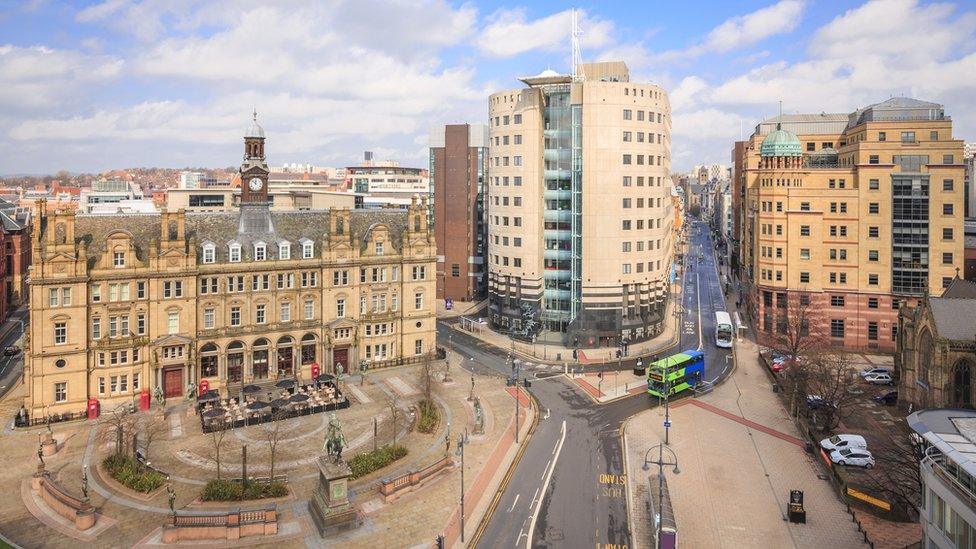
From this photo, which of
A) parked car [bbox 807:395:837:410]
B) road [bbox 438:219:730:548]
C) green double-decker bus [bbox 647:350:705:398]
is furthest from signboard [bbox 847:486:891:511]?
green double-decker bus [bbox 647:350:705:398]

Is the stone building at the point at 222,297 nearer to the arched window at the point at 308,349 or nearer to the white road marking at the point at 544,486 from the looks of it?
the arched window at the point at 308,349

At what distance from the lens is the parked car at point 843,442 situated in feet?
182

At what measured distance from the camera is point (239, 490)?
4800cm

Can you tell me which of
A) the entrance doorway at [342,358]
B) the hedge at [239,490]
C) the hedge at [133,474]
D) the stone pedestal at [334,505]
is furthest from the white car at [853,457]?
the hedge at [133,474]

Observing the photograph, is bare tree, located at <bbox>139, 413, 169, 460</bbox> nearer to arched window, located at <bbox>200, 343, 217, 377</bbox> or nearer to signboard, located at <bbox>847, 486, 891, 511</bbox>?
arched window, located at <bbox>200, 343, 217, 377</bbox>

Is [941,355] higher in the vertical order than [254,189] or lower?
lower

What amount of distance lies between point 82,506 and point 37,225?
3336 cm

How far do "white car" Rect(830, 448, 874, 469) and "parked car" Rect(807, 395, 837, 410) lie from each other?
24.6ft

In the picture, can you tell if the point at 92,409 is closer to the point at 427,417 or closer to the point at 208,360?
the point at 208,360

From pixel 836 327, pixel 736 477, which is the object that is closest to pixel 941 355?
pixel 736 477

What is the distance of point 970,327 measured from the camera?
198 ft

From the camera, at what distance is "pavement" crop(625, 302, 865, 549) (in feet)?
143

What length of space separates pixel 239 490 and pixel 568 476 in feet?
84.0

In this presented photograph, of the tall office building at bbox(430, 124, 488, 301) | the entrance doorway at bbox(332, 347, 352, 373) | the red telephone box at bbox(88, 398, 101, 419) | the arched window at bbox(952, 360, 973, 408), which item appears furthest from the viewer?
the tall office building at bbox(430, 124, 488, 301)
